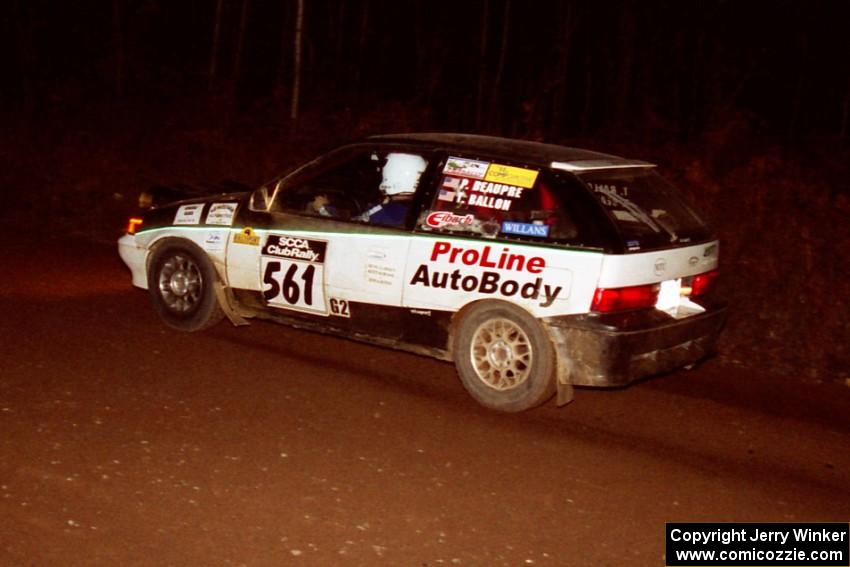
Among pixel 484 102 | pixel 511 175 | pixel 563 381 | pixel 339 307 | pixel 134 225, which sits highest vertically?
pixel 484 102

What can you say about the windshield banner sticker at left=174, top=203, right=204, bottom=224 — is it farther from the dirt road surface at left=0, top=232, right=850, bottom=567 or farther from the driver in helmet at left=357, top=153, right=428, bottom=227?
the driver in helmet at left=357, top=153, right=428, bottom=227

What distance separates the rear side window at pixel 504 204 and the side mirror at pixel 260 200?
4.69ft

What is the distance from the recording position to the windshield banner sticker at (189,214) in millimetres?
8102

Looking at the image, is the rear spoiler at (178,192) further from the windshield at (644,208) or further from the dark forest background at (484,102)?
the dark forest background at (484,102)

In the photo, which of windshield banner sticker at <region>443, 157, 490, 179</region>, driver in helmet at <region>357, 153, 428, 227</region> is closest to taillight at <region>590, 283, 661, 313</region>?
windshield banner sticker at <region>443, 157, 490, 179</region>

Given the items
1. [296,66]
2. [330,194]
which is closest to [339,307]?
[330,194]

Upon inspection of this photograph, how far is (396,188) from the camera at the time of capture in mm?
7840

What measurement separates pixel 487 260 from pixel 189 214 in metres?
2.75

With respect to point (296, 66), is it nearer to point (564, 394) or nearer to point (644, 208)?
point (644, 208)

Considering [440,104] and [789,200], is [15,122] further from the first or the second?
[789,200]

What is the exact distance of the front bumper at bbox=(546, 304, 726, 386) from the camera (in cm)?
627

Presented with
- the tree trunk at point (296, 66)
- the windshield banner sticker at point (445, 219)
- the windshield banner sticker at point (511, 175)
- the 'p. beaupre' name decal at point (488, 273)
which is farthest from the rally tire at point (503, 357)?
the tree trunk at point (296, 66)

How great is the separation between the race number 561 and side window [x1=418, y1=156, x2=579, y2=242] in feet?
3.31

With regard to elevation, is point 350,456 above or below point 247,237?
below
